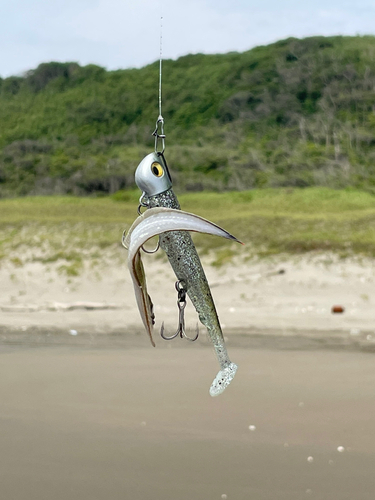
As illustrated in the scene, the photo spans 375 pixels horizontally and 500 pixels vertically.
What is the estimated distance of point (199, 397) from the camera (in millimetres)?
7824

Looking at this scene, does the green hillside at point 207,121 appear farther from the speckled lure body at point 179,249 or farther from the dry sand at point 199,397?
the speckled lure body at point 179,249

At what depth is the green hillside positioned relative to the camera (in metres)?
21.5

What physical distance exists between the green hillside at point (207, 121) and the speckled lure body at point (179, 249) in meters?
17.5

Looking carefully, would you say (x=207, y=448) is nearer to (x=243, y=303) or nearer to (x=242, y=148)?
(x=243, y=303)

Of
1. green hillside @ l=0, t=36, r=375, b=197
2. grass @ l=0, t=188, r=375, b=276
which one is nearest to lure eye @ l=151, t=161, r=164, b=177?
grass @ l=0, t=188, r=375, b=276

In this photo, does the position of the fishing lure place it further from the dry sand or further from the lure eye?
the dry sand

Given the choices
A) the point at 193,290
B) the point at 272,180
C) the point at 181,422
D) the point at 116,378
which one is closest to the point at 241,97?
the point at 272,180

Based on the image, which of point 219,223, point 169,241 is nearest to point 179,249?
point 169,241

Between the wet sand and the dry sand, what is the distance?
0.05 ft

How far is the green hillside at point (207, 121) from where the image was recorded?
21484mm

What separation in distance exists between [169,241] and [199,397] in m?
5.71

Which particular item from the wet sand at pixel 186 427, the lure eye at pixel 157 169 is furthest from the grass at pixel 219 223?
the lure eye at pixel 157 169

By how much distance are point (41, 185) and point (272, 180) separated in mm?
7209

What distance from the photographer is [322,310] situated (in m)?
12.5
